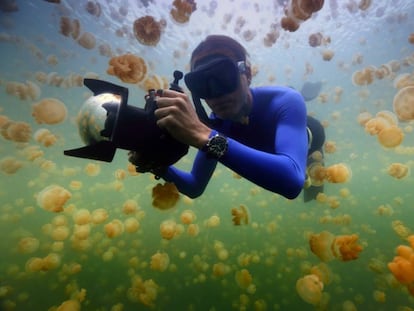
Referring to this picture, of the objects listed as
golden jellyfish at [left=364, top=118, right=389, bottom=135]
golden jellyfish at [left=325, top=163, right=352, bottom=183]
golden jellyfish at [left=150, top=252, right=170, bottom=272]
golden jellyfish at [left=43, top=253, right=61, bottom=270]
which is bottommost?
golden jellyfish at [left=43, top=253, right=61, bottom=270]

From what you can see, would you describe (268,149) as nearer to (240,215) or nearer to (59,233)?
→ (240,215)

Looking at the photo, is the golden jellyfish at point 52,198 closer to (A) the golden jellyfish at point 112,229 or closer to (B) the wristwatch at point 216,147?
(A) the golden jellyfish at point 112,229

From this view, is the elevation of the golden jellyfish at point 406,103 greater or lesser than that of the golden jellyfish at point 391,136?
greater

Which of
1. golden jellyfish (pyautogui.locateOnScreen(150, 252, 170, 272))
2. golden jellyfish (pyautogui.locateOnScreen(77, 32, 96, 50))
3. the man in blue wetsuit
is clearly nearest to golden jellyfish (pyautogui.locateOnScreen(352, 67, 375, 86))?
the man in blue wetsuit

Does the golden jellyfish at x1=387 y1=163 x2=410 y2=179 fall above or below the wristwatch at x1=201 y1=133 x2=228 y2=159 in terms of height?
below

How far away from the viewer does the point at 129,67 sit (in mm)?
4133

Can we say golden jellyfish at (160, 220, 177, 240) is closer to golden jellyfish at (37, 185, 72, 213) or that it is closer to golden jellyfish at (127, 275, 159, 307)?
golden jellyfish at (127, 275, 159, 307)

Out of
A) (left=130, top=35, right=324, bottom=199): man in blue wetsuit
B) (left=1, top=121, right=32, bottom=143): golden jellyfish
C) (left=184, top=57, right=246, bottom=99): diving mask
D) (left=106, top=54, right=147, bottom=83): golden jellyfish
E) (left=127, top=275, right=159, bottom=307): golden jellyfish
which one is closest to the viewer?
(left=130, top=35, right=324, bottom=199): man in blue wetsuit

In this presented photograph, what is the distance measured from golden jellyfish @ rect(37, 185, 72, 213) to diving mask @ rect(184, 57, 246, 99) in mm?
4183

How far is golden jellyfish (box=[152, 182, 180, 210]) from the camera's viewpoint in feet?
10.7

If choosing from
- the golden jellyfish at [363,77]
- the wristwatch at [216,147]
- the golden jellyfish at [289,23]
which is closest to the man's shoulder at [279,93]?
the wristwatch at [216,147]

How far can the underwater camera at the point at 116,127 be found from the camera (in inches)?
70.2

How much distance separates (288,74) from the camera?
23.0 meters

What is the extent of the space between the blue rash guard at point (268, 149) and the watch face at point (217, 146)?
49 mm
